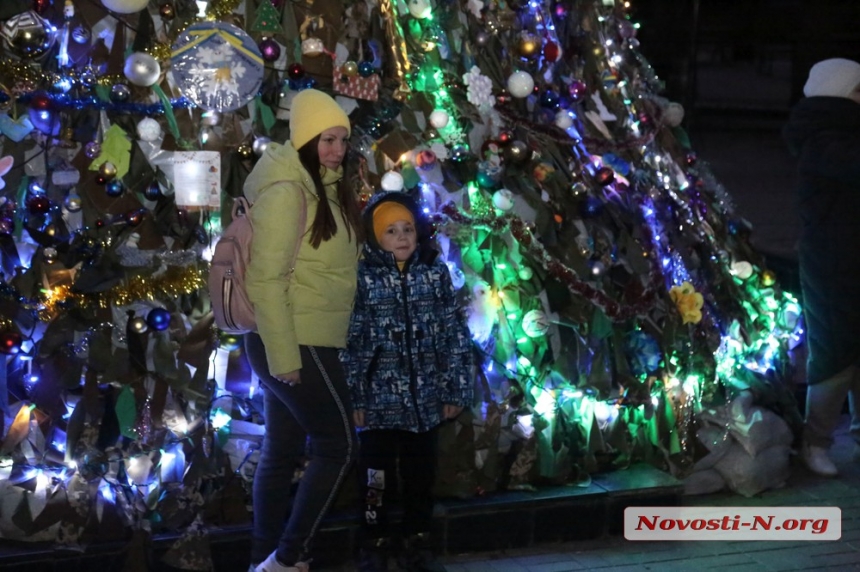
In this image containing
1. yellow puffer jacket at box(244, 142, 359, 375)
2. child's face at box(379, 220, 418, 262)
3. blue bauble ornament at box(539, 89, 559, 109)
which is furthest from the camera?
blue bauble ornament at box(539, 89, 559, 109)

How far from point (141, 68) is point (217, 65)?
0.36m

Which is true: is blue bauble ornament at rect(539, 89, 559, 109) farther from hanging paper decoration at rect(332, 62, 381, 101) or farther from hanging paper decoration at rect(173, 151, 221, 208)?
hanging paper decoration at rect(173, 151, 221, 208)

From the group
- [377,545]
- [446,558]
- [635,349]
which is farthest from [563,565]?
[635,349]

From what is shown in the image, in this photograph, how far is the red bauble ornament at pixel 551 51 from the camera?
6.03m

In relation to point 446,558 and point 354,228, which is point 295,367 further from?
Answer: point 446,558

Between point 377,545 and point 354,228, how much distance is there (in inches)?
56.8

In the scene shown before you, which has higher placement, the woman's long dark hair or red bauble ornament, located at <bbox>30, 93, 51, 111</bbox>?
red bauble ornament, located at <bbox>30, 93, 51, 111</bbox>

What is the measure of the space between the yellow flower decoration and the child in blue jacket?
176cm

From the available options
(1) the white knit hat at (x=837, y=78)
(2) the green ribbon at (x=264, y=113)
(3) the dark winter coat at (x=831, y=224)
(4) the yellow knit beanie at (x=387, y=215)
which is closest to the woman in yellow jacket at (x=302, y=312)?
(4) the yellow knit beanie at (x=387, y=215)

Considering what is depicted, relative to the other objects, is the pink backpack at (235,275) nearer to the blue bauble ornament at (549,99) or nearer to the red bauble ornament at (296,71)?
the red bauble ornament at (296,71)

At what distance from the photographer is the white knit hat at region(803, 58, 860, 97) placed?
607 centimetres

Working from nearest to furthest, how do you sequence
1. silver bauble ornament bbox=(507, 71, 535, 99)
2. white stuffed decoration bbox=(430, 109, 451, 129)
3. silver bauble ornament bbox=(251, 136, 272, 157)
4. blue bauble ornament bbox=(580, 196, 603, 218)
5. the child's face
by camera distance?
1. the child's face
2. silver bauble ornament bbox=(251, 136, 272, 157)
3. white stuffed decoration bbox=(430, 109, 451, 129)
4. silver bauble ornament bbox=(507, 71, 535, 99)
5. blue bauble ornament bbox=(580, 196, 603, 218)

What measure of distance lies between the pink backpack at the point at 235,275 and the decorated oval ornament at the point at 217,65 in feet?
3.53

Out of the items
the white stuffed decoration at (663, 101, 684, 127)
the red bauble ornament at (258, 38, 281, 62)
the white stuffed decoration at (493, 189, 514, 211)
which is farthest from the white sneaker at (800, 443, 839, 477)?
the red bauble ornament at (258, 38, 281, 62)
